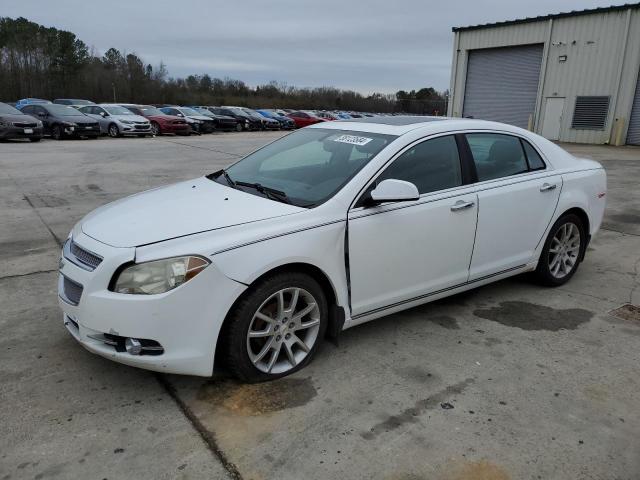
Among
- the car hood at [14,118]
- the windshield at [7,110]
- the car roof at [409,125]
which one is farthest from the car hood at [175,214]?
the windshield at [7,110]

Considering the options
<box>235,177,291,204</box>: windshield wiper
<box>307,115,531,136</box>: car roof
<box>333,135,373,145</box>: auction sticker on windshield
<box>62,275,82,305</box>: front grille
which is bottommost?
<box>62,275,82,305</box>: front grille

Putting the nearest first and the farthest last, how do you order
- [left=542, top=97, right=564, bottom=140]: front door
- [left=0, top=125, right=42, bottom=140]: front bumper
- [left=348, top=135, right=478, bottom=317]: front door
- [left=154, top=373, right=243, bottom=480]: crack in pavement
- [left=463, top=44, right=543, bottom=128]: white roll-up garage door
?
[left=154, top=373, right=243, bottom=480]: crack in pavement
[left=348, top=135, right=478, bottom=317]: front door
[left=0, top=125, right=42, bottom=140]: front bumper
[left=542, top=97, right=564, bottom=140]: front door
[left=463, top=44, right=543, bottom=128]: white roll-up garage door

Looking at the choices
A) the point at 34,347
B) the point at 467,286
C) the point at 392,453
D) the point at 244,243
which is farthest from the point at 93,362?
the point at 467,286

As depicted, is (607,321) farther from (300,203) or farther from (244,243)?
(244,243)

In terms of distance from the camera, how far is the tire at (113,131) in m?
24.5

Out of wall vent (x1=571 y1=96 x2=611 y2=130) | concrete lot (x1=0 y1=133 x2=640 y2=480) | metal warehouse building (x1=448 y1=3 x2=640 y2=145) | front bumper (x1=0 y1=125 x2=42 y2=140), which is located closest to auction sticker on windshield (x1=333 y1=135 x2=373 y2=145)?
concrete lot (x1=0 y1=133 x2=640 y2=480)

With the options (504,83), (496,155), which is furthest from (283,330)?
(504,83)

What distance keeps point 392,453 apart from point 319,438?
0.38 m

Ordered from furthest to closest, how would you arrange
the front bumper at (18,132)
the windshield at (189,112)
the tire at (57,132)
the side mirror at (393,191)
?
the windshield at (189,112)
the tire at (57,132)
the front bumper at (18,132)
the side mirror at (393,191)

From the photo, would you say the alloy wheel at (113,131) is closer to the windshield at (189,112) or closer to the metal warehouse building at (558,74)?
the windshield at (189,112)

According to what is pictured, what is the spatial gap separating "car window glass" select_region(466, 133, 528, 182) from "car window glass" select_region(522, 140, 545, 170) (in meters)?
0.06

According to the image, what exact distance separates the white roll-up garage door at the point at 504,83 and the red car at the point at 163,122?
15.8 meters

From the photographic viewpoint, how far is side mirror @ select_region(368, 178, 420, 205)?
→ 3.36 metres

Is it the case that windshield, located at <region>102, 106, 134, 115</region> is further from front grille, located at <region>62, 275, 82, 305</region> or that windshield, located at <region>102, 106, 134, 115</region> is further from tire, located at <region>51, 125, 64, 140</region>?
front grille, located at <region>62, 275, 82, 305</region>
